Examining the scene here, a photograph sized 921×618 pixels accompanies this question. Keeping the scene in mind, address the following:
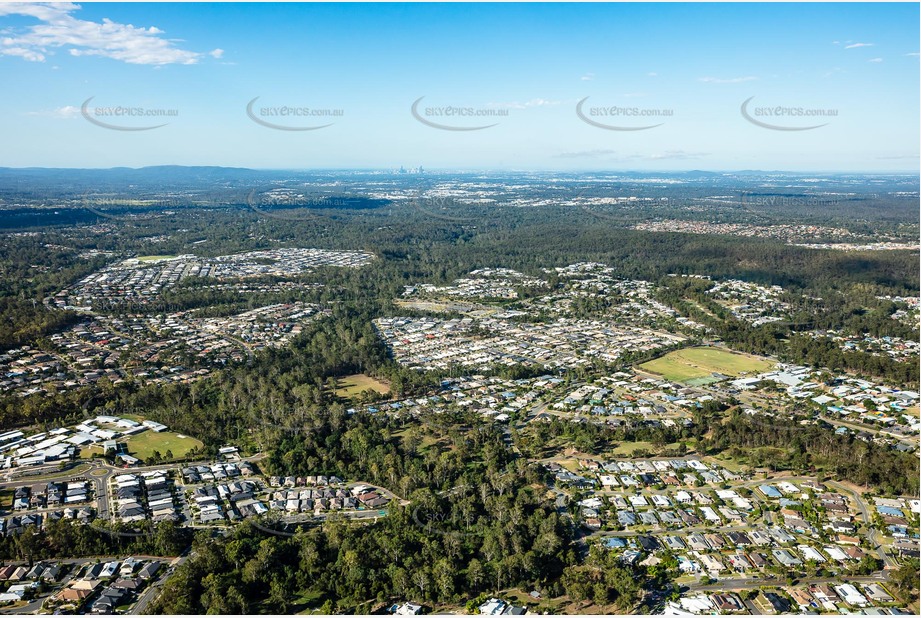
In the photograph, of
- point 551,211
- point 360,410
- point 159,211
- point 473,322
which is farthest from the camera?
point 551,211

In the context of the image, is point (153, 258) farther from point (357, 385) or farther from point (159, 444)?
point (159, 444)

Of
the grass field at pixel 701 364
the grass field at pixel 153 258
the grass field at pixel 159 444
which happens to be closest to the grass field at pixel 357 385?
the grass field at pixel 159 444

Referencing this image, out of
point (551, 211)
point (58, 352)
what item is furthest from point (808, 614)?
point (551, 211)

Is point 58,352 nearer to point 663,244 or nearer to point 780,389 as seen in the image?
point 780,389

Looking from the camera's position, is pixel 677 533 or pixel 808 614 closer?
pixel 808 614

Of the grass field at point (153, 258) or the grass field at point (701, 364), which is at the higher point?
the grass field at point (153, 258)

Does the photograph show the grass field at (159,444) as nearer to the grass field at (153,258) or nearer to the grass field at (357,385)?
the grass field at (357,385)

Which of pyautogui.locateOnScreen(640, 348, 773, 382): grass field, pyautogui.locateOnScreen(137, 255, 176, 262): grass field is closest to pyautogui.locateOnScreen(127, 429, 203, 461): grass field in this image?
pyautogui.locateOnScreen(640, 348, 773, 382): grass field
